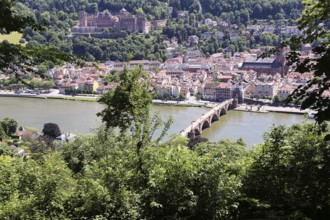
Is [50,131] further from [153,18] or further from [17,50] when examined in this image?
[153,18]

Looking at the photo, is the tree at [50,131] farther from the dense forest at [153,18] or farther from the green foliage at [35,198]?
the dense forest at [153,18]

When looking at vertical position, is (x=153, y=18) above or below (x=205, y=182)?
above

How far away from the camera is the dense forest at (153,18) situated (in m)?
27.2

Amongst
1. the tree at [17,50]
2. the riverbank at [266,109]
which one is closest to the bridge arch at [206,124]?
the riverbank at [266,109]

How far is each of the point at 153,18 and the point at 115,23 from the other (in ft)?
13.9

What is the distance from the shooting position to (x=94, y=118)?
49.3ft

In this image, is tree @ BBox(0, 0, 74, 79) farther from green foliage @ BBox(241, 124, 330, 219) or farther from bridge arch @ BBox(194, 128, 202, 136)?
bridge arch @ BBox(194, 128, 202, 136)

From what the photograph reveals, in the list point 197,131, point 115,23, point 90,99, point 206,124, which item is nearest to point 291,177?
point 197,131

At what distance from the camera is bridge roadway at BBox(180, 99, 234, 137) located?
42.3 feet

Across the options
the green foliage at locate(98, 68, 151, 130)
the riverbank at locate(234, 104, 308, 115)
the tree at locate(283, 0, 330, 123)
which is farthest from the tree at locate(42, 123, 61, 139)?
the tree at locate(283, 0, 330, 123)

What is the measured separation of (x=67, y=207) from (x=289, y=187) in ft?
4.03

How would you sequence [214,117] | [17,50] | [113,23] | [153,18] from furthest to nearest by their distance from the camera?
[153,18] < [113,23] < [214,117] < [17,50]

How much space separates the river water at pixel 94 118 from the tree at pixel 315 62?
1049cm

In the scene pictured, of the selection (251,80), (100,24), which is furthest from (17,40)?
(251,80)
